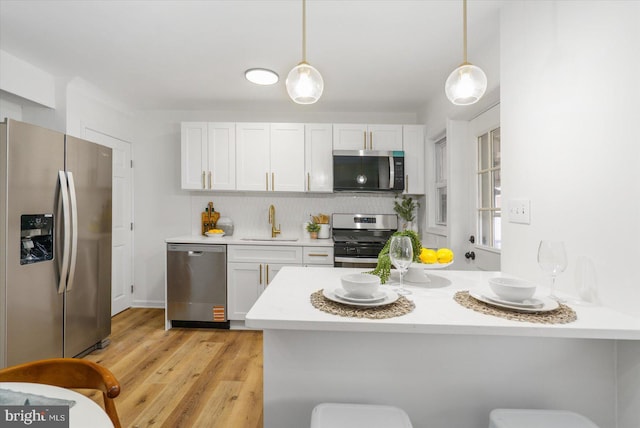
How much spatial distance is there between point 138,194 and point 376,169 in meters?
2.89

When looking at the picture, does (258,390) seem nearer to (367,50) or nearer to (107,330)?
(107,330)

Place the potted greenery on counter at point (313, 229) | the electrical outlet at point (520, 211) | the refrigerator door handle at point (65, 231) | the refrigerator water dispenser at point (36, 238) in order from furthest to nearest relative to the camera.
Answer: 1. the potted greenery on counter at point (313, 229)
2. the refrigerator door handle at point (65, 231)
3. the refrigerator water dispenser at point (36, 238)
4. the electrical outlet at point (520, 211)

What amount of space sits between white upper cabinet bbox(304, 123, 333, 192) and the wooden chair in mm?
2732

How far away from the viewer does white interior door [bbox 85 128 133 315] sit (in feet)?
11.7

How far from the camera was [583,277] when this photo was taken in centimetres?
126

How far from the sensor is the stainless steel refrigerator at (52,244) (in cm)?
195

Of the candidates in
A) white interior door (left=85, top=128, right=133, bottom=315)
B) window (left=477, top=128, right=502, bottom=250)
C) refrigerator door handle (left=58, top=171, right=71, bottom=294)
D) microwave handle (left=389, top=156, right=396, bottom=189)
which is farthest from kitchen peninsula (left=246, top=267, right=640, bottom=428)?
white interior door (left=85, top=128, right=133, bottom=315)

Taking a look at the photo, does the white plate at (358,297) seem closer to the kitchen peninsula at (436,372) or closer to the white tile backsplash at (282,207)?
the kitchen peninsula at (436,372)

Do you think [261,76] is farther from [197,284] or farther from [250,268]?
[197,284]

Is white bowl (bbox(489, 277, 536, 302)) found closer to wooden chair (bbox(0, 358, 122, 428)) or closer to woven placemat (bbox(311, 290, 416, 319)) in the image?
woven placemat (bbox(311, 290, 416, 319))

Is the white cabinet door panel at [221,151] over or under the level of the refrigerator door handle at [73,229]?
over

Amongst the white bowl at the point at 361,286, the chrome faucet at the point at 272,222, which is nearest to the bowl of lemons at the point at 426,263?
the white bowl at the point at 361,286

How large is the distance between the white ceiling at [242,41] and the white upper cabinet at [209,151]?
433mm

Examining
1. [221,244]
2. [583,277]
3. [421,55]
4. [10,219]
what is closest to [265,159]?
[221,244]
